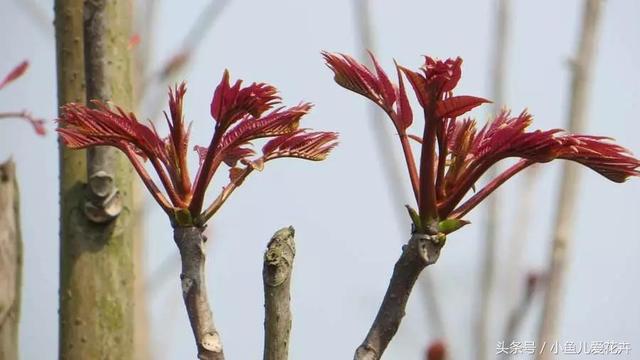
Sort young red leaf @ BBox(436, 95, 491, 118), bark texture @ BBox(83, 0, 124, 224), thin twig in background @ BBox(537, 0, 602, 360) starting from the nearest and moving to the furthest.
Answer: young red leaf @ BBox(436, 95, 491, 118), bark texture @ BBox(83, 0, 124, 224), thin twig in background @ BBox(537, 0, 602, 360)

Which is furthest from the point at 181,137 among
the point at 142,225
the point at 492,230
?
the point at 142,225

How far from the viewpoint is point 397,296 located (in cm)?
74

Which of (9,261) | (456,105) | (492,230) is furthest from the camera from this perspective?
(492,230)

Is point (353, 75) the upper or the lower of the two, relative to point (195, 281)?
upper

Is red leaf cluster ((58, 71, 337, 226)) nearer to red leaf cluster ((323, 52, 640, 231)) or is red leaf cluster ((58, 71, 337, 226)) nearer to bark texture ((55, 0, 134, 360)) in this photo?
red leaf cluster ((323, 52, 640, 231))

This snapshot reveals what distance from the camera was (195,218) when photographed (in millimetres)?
753

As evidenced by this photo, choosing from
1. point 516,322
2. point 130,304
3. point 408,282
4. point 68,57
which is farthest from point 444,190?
point 516,322

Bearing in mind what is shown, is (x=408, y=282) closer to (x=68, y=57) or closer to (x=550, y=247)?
(x=68, y=57)

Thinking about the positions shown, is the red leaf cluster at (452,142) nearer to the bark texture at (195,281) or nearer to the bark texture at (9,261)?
the bark texture at (195,281)

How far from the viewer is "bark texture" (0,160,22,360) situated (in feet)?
4.09

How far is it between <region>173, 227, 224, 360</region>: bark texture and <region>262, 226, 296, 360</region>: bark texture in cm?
5

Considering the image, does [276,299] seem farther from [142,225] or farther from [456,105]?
[142,225]

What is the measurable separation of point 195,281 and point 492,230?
1256 mm

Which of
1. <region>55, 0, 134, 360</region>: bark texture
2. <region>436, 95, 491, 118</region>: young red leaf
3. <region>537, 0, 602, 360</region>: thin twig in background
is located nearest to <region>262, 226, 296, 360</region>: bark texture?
<region>436, 95, 491, 118</region>: young red leaf
